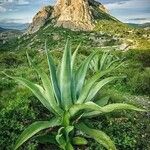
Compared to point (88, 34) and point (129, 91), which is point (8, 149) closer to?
point (129, 91)

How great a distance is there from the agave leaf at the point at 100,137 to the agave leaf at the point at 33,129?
333 millimetres

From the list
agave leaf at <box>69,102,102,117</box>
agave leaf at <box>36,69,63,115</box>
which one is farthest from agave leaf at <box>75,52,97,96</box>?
agave leaf at <box>69,102,102,117</box>

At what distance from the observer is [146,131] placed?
20.7ft

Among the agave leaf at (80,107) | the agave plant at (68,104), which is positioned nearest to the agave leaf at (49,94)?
the agave plant at (68,104)

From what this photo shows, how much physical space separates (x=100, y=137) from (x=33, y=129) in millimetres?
900

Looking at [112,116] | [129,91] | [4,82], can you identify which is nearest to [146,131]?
[112,116]

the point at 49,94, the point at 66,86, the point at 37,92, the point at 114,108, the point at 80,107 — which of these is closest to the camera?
the point at 80,107

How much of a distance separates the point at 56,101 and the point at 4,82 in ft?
12.5

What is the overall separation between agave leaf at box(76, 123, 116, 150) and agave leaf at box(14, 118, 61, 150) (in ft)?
1.09

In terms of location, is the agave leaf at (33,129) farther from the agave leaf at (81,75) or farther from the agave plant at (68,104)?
the agave leaf at (81,75)

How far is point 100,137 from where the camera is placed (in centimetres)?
488

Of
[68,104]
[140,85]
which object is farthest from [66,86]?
[140,85]

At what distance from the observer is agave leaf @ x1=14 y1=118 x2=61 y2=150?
457 cm

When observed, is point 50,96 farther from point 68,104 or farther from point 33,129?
point 33,129
